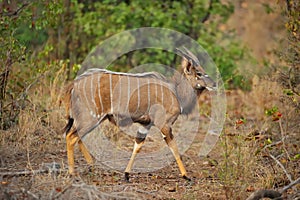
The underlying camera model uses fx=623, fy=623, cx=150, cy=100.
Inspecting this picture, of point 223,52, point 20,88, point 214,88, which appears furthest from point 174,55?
point 214,88

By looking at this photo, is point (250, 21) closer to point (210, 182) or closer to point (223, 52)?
point (223, 52)

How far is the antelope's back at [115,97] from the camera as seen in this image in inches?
257

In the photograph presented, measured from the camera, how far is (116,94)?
6.63m

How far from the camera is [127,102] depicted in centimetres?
668

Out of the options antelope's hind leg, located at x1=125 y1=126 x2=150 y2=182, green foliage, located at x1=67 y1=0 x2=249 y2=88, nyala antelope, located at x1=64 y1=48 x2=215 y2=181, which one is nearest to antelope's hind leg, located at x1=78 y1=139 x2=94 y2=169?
nyala antelope, located at x1=64 y1=48 x2=215 y2=181

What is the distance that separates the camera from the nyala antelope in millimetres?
6523

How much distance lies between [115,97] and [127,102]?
148mm

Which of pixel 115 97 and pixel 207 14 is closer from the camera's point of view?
pixel 115 97

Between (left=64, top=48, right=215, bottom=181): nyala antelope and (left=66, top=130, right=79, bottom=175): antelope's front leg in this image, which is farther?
(left=64, top=48, right=215, bottom=181): nyala antelope

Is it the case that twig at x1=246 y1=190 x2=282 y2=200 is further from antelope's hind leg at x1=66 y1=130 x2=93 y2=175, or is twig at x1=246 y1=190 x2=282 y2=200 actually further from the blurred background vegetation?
antelope's hind leg at x1=66 y1=130 x2=93 y2=175

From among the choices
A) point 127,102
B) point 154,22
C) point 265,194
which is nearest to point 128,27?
point 154,22

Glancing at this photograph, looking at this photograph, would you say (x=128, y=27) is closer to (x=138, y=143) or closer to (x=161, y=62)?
(x=161, y=62)

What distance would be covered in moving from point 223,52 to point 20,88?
4.76 meters

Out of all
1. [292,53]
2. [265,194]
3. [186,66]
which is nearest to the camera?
[265,194]
